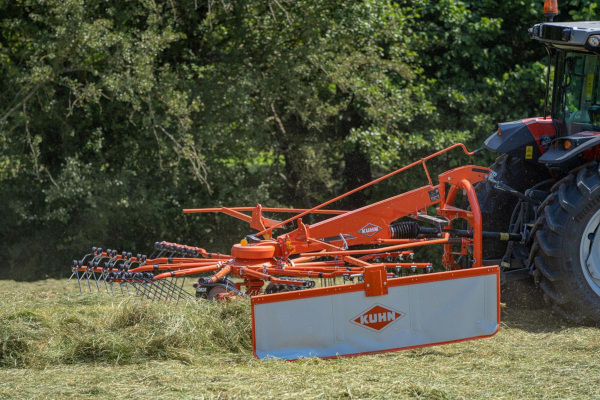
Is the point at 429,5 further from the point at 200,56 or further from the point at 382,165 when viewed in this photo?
the point at 200,56

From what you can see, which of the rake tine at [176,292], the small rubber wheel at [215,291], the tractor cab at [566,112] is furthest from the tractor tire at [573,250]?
the rake tine at [176,292]

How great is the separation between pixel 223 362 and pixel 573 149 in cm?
276

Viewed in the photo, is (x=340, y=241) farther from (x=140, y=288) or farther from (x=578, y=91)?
(x=578, y=91)

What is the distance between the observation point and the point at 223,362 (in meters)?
4.36

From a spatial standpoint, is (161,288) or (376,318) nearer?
(376,318)

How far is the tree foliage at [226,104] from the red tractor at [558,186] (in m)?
3.04

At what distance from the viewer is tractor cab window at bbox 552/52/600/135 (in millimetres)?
5695

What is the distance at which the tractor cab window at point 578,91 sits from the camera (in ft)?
18.7

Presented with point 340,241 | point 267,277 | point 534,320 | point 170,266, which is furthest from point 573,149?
point 170,266

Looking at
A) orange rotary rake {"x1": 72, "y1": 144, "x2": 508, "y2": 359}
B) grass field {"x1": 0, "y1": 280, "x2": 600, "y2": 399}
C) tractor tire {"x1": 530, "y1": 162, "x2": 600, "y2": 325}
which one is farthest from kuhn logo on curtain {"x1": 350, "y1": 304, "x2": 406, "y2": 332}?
tractor tire {"x1": 530, "y1": 162, "x2": 600, "y2": 325}

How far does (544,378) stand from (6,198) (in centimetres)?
692

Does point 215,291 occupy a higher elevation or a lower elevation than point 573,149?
lower

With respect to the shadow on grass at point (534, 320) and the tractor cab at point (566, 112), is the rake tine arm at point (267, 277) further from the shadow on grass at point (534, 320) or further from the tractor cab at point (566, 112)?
the tractor cab at point (566, 112)

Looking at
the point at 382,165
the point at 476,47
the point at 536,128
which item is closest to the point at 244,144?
the point at 382,165
